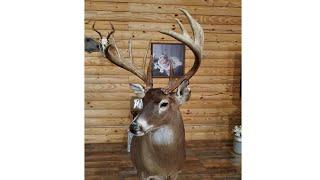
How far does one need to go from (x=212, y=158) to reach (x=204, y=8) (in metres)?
1.86

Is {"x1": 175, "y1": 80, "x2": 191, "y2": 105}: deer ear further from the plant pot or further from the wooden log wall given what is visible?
the wooden log wall

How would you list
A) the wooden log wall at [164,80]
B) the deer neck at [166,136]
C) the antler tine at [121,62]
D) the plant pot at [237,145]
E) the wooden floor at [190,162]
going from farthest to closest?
the wooden log wall at [164,80]
the plant pot at [237,145]
the wooden floor at [190,162]
the antler tine at [121,62]
the deer neck at [166,136]

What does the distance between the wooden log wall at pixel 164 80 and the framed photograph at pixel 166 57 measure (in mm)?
78

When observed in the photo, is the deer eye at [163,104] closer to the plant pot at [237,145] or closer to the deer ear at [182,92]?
the deer ear at [182,92]

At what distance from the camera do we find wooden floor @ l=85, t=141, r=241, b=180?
3.13 meters

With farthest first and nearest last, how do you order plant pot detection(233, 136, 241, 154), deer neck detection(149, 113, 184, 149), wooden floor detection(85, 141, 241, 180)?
plant pot detection(233, 136, 241, 154), wooden floor detection(85, 141, 241, 180), deer neck detection(149, 113, 184, 149)

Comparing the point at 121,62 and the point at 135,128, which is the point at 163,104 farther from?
the point at 121,62

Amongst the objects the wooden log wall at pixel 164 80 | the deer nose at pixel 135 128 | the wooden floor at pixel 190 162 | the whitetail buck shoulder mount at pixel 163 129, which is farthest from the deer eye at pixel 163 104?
the wooden log wall at pixel 164 80

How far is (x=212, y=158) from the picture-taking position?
3.71 metres

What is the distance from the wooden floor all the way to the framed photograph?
94 centimetres

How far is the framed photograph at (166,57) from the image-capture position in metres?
4.32

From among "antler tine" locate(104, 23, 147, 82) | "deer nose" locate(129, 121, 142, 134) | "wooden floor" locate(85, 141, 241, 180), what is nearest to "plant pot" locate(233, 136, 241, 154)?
"wooden floor" locate(85, 141, 241, 180)
